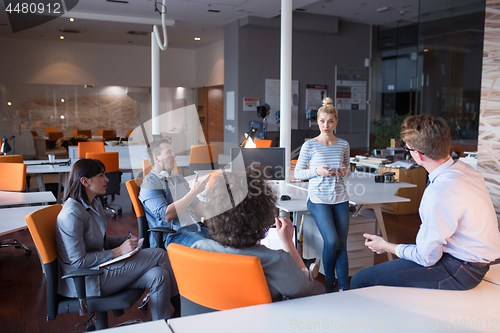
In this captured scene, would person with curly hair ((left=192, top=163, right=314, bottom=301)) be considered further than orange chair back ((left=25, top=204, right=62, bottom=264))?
No

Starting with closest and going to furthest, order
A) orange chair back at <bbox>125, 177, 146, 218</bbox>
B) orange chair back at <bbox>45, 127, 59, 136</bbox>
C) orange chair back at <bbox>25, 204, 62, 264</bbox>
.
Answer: orange chair back at <bbox>25, 204, 62, 264</bbox> → orange chair back at <bbox>125, 177, 146, 218</bbox> → orange chair back at <bbox>45, 127, 59, 136</bbox>

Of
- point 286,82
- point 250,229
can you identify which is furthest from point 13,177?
point 250,229

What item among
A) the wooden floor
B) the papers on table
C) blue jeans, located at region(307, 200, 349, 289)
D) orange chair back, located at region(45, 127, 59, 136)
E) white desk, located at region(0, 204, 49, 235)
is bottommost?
the wooden floor

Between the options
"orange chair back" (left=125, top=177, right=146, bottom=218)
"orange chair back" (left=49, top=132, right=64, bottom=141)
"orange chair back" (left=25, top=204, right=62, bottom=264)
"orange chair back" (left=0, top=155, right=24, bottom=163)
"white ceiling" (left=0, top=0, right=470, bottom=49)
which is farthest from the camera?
"orange chair back" (left=49, top=132, right=64, bottom=141)

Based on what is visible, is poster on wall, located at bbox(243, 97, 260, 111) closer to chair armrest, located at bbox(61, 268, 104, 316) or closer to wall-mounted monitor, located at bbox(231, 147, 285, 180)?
wall-mounted monitor, located at bbox(231, 147, 285, 180)

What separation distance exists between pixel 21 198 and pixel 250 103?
7036mm

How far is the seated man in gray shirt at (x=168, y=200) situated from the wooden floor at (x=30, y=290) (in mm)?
713

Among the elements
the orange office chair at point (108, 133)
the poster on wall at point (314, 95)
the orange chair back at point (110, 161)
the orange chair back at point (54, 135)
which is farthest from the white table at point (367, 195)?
the orange office chair at point (108, 133)

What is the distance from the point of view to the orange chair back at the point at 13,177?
4219mm

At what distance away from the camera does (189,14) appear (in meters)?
9.31

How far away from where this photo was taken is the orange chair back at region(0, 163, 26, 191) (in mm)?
4219

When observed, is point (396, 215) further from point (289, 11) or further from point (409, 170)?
point (289, 11)

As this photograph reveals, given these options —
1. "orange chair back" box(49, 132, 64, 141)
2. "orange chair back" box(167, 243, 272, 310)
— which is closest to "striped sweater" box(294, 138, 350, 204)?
"orange chair back" box(167, 243, 272, 310)

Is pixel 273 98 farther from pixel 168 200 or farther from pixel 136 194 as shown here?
pixel 168 200
